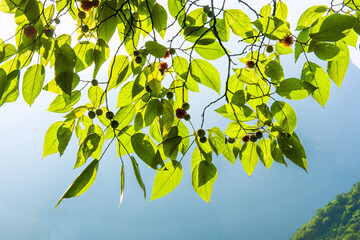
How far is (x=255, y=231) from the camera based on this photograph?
2833cm

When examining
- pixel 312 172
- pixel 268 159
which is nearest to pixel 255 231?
pixel 312 172

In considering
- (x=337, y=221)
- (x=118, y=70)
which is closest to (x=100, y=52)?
(x=118, y=70)

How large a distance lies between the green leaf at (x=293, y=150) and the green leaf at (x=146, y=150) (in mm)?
222

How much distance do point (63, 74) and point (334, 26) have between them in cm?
41

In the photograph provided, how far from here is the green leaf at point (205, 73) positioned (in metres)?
0.60

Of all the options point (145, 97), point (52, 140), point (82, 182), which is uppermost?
point (145, 97)

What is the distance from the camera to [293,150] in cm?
50

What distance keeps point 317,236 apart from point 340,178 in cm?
2094

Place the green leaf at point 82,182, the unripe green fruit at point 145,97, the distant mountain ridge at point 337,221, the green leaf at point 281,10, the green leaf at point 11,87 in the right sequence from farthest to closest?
the distant mountain ridge at point 337,221 < the green leaf at point 281,10 < the unripe green fruit at point 145,97 < the green leaf at point 11,87 < the green leaf at point 82,182

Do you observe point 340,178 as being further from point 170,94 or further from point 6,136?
point 6,136

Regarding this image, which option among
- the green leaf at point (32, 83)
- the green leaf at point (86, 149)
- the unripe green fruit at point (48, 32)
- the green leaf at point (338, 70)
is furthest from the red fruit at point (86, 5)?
the green leaf at point (338, 70)

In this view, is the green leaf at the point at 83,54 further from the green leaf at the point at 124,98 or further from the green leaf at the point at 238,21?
the green leaf at the point at 238,21

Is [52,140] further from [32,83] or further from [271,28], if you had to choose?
[271,28]

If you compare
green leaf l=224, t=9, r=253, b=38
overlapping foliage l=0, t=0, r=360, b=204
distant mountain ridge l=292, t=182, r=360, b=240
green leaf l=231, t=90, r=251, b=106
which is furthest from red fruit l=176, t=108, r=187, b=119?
distant mountain ridge l=292, t=182, r=360, b=240
